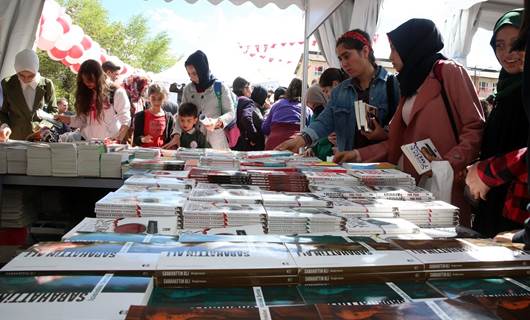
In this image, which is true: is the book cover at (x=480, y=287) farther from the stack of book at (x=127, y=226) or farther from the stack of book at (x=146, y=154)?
the stack of book at (x=146, y=154)

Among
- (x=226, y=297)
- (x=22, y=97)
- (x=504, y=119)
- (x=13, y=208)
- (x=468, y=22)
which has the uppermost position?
(x=468, y=22)

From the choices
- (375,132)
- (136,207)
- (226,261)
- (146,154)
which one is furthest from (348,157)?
(226,261)

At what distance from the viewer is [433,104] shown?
204 cm

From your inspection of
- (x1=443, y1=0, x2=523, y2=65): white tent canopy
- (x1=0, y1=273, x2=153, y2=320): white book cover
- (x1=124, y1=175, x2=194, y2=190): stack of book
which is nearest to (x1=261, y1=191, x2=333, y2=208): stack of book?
(x1=124, y1=175, x2=194, y2=190): stack of book

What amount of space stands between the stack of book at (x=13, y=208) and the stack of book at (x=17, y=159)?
0.77 feet

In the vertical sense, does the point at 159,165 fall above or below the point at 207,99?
below

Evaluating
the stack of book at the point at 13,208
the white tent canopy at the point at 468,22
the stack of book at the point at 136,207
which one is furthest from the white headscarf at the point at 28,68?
the white tent canopy at the point at 468,22

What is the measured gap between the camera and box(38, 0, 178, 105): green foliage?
26062 mm

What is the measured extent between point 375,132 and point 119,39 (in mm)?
28725

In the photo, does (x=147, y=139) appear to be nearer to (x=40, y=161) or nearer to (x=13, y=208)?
(x=13, y=208)

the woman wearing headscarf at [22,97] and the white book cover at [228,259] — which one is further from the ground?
the woman wearing headscarf at [22,97]

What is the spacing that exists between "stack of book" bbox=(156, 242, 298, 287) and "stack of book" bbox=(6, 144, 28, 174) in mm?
2098

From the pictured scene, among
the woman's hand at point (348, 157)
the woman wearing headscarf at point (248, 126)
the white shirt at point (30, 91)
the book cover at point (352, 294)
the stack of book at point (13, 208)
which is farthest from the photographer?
the woman wearing headscarf at point (248, 126)

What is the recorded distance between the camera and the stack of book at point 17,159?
253cm
